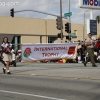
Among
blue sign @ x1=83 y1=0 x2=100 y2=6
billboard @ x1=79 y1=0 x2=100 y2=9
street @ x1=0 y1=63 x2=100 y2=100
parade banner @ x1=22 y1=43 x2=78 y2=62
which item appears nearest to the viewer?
street @ x1=0 y1=63 x2=100 y2=100

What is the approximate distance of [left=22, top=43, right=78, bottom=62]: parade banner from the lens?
23094 millimetres

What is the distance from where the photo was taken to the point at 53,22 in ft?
220

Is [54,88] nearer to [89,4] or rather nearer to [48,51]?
[48,51]

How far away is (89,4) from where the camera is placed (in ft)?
116

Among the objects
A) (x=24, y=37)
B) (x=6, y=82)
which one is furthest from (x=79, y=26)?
(x=6, y=82)

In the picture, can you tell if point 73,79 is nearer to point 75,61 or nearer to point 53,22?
point 75,61

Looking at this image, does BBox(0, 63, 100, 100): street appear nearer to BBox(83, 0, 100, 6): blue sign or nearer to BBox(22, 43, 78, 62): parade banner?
BBox(22, 43, 78, 62): parade banner

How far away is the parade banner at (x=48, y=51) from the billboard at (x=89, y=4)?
12.2 meters

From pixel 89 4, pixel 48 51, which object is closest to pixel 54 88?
pixel 48 51

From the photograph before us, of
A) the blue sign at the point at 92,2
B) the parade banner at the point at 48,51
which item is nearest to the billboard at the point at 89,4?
the blue sign at the point at 92,2

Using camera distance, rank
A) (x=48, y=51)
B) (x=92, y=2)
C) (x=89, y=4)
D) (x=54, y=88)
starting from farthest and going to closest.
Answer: (x=92, y=2) < (x=89, y=4) < (x=48, y=51) < (x=54, y=88)

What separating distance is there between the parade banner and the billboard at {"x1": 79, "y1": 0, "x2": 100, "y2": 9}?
1222 cm

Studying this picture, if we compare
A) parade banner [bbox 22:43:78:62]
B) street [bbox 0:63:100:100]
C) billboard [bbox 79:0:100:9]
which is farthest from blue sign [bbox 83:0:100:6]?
street [bbox 0:63:100:100]

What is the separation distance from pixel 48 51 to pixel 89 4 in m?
14.0
